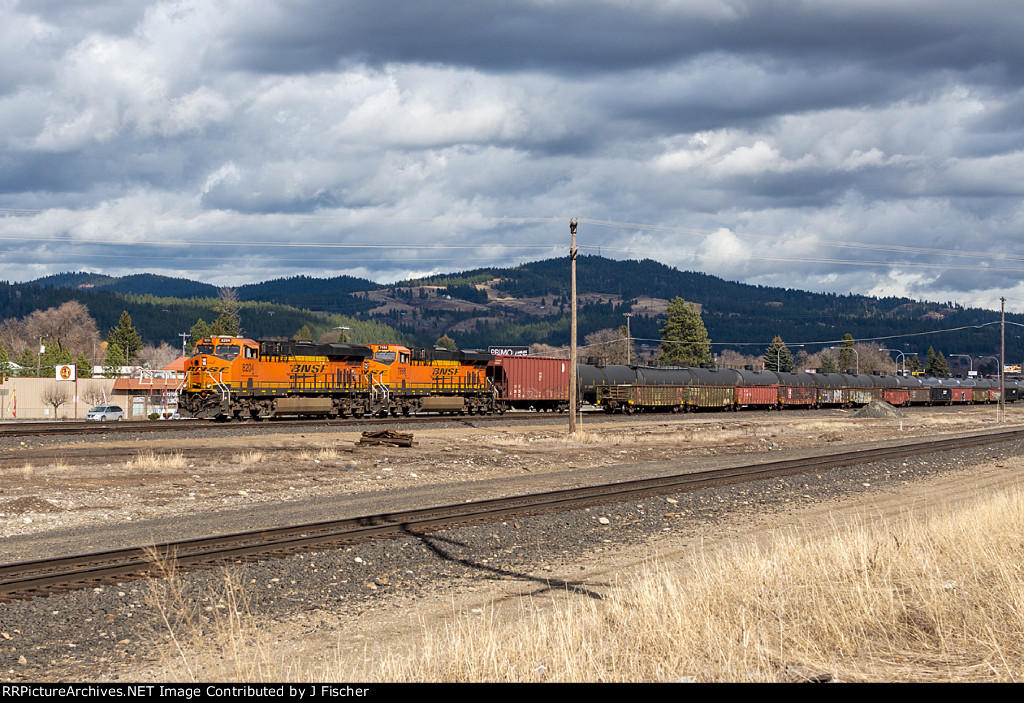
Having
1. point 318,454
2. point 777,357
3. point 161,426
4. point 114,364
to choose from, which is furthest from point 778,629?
point 777,357

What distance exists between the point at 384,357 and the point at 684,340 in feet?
318

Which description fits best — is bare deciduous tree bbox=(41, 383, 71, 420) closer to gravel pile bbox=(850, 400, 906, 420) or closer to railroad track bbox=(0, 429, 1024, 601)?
gravel pile bbox=(850, 400, 906, 420)

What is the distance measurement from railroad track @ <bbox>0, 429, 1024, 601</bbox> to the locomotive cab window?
Result: 27.8 metres

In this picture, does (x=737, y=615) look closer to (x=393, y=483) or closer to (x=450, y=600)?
(x=450, y=600)

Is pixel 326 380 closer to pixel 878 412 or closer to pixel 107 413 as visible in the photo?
pixel 107 413

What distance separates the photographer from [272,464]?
25359 millimetres

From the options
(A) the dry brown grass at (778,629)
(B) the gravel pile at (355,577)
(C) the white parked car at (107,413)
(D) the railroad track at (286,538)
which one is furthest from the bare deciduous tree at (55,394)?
(A) the dry brown grass at (778,629)

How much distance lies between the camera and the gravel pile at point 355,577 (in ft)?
29.0

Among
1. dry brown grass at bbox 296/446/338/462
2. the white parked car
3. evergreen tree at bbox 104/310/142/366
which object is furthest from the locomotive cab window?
evergreen tree at bbox 104/310/142/366

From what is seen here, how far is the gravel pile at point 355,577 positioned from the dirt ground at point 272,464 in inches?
283

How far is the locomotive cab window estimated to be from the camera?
160 ft

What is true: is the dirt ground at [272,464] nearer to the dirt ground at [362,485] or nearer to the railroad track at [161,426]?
the dirt ground at [362,485]
